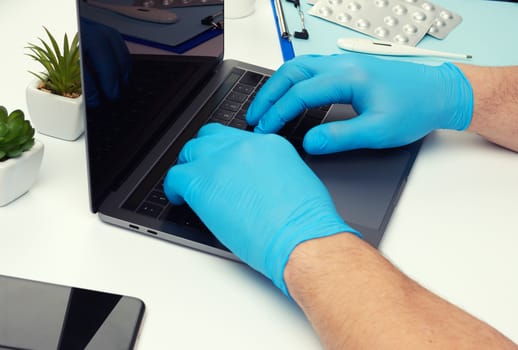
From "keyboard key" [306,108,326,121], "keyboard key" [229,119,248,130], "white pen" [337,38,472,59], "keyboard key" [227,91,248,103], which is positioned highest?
"white pen" [337,38,472,59]

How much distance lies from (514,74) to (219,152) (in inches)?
22.3

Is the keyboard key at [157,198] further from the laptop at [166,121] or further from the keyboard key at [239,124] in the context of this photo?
the keyboard key at [239,124]

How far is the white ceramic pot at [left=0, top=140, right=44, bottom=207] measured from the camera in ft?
2.32

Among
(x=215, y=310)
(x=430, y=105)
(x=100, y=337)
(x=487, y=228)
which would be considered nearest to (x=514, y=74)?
(x=430, y=105)

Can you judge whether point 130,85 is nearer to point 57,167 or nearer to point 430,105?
point 57,167

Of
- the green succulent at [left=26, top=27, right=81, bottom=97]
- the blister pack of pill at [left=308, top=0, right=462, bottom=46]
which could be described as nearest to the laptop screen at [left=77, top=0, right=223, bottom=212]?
the green succulent at [left=26, top=27, right=81, bottom=97]

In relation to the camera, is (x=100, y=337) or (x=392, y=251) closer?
(x=100, y=337)

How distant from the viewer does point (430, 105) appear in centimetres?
89

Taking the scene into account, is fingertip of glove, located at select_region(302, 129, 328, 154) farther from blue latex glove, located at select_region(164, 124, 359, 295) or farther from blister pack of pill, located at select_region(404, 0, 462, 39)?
blister pack of pill, located at select_region(404, 0, 462, 39)

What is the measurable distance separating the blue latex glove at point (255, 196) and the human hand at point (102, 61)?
125 millimetres

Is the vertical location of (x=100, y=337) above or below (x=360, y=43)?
below

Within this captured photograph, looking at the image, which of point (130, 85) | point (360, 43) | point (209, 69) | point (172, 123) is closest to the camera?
point (130, 85)

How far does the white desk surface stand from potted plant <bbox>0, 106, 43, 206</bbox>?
2 cm

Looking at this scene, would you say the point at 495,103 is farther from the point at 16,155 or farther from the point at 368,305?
the point at 16,155
